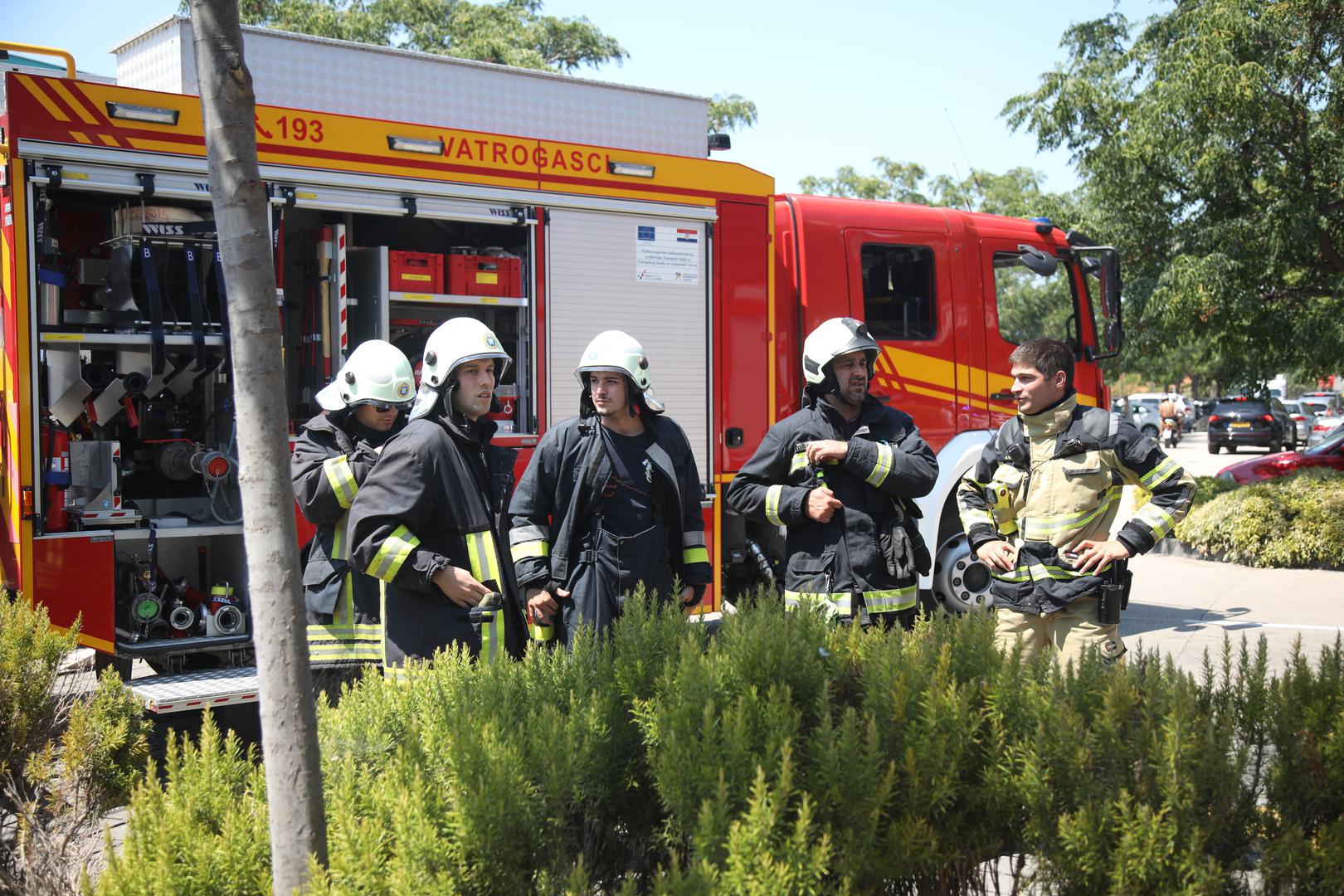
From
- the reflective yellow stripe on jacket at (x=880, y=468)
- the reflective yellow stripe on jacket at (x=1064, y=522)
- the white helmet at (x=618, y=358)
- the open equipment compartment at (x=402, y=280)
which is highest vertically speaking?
the open equipment compartment at (x=402, y=280)

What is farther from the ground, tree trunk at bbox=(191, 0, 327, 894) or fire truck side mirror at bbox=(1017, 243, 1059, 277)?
fire truck side mirror at bbox=(1017, 243, 1059, 277)

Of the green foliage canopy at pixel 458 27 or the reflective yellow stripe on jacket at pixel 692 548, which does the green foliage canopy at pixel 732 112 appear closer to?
the green foliage canopy at pixel 458 27

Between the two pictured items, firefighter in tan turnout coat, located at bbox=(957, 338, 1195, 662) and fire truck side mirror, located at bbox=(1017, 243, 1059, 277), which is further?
fire truck side mirror, located at bbox=(1017, 243, 1059, 277)

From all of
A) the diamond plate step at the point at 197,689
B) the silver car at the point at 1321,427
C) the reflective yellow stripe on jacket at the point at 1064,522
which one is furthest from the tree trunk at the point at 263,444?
the silver car at the point at 1321,427

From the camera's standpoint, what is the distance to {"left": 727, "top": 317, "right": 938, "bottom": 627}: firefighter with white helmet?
14.2 feet

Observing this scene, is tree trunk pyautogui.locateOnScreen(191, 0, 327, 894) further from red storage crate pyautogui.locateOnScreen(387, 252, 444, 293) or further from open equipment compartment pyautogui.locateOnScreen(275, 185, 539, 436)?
red storage crate pyautogui.locateOnScreen(387, 252, 444, 293)

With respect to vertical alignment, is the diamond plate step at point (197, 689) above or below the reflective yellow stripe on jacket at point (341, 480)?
below

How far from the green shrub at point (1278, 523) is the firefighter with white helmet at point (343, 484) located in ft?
32.1

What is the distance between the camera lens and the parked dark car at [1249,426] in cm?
3412

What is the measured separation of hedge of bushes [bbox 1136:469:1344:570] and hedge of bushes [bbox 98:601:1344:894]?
9699mm

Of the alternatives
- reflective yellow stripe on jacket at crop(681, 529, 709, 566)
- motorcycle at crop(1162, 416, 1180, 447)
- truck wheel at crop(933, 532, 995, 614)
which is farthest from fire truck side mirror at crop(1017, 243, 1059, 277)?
motorcycle at crop(1162, 416, 1180, 447)

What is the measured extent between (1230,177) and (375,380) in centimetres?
1044

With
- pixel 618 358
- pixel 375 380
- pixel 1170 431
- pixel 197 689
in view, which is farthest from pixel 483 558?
pixel 1170 431

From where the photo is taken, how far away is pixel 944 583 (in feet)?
26.0
